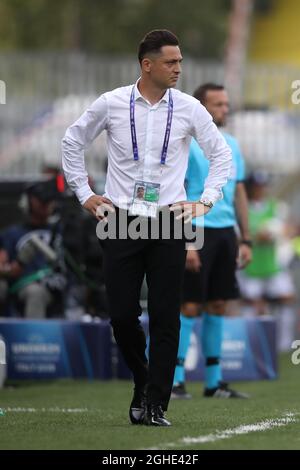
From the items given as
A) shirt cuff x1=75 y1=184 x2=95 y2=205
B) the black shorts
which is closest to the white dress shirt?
shirt cuff x1=75 y1=184 x2=95 y2=205

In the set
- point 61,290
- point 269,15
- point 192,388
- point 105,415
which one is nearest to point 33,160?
point 61,290

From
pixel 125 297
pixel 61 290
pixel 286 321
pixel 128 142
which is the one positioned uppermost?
pixel 128 142

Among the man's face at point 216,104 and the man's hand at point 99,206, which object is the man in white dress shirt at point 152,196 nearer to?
the man's hand at point 99,206

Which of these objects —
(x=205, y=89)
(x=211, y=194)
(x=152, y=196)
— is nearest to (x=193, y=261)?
(x=205, y=89)

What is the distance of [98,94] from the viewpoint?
2288cm

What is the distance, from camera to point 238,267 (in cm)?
1127

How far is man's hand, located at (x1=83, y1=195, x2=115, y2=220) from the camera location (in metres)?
7.80

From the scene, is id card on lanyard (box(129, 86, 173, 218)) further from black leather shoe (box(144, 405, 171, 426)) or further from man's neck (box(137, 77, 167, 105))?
black leather shoe (box(144, 405, 171, 426))

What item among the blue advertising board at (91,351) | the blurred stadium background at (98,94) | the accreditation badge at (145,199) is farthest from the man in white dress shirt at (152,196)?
the blue advertising board at (91,351)

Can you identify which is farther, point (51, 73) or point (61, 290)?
point (51, 73)

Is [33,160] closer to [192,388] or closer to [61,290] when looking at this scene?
[61,290]

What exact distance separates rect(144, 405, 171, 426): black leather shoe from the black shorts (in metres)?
2.80

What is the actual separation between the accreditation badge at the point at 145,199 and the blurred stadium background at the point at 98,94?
1289 mm
